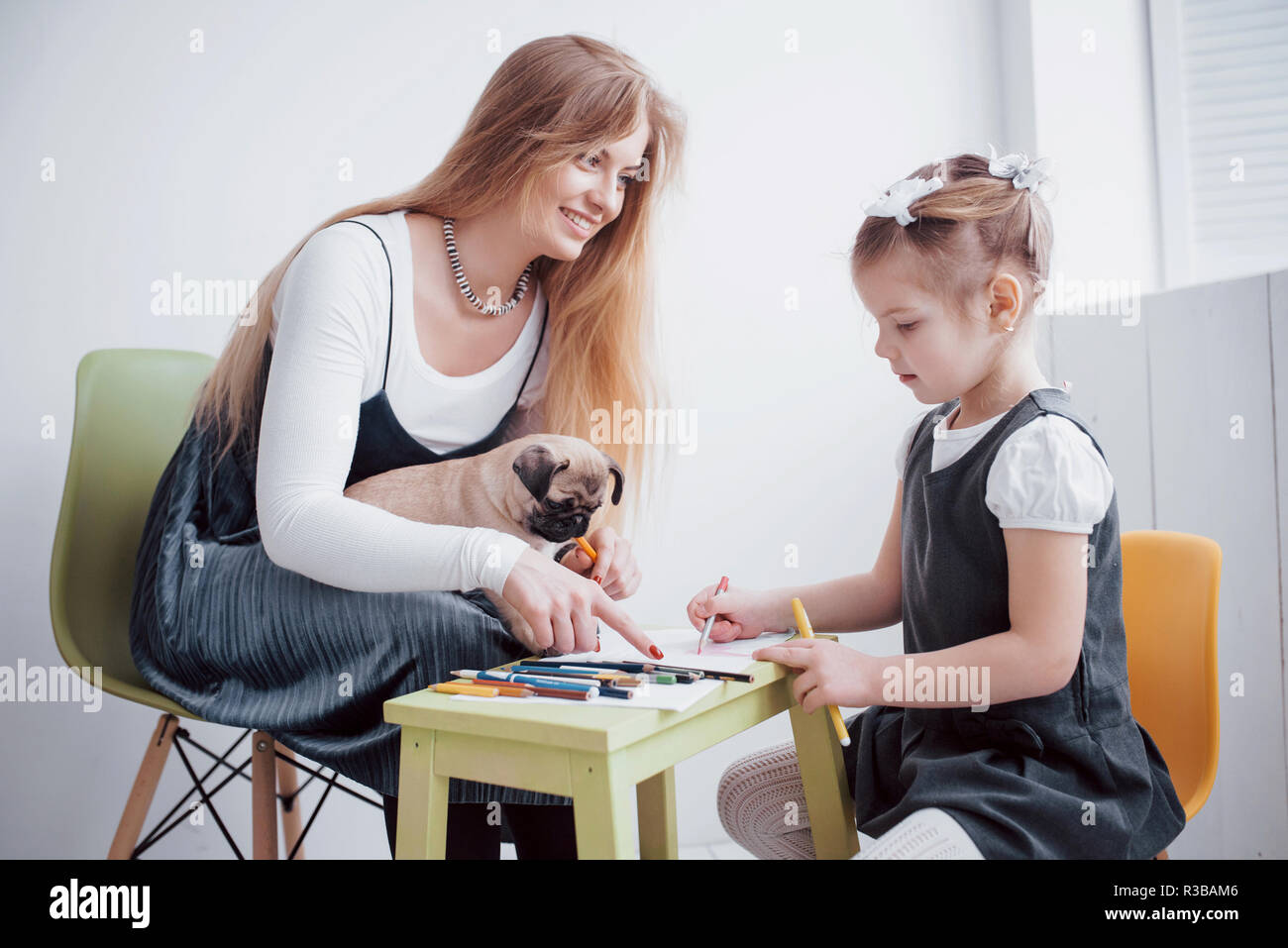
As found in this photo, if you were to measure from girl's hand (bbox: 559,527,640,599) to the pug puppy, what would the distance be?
0.15ft

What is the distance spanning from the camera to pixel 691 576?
5.48 ft

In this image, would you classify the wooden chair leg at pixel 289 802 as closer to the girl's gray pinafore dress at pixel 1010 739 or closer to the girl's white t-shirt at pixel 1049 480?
the girl's gray pinafore dress at pixel 1010 739

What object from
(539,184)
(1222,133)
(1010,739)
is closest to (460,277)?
(539,184)

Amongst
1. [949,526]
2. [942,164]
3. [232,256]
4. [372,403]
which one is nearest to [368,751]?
[372,403]

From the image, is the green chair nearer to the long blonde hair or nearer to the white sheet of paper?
the long blonde hair

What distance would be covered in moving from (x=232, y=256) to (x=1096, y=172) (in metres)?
1.56

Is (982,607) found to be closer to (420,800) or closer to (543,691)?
(543,691)

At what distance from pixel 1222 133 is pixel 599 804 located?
177 centimetres

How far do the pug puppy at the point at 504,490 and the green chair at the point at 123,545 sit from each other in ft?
1.14

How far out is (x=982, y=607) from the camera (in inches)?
33.7

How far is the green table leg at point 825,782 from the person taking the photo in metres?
0.90

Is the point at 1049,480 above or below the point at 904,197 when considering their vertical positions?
below
